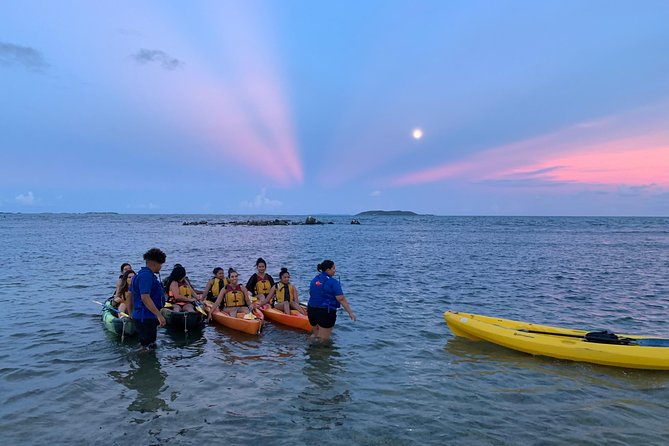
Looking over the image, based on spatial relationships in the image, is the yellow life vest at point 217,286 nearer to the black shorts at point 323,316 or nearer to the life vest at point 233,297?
the life vest at point 233,297

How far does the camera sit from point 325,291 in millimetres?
9852

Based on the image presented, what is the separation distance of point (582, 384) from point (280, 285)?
798cm

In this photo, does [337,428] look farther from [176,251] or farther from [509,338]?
[176,251]

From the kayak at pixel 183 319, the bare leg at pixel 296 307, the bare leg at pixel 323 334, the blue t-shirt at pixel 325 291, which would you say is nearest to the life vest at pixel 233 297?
the kayak at pixel 183 319

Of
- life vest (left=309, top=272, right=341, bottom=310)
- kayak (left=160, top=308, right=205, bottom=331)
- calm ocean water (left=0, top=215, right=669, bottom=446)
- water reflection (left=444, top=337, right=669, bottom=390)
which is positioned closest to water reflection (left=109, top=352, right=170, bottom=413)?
calm ocean water (left=0, top=215, right=669, bottom=446)

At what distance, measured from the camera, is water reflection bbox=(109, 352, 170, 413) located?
7082mm

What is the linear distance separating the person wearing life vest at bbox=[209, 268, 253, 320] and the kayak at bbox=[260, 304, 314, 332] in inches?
21.6

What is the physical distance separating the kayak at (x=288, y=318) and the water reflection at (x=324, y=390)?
1.19 meters

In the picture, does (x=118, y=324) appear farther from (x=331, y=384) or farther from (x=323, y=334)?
(x=331, y=384)

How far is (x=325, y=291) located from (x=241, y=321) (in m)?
2.94

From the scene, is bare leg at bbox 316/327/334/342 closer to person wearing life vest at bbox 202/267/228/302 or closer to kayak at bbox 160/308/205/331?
kayak at bbox 160/308/205/331

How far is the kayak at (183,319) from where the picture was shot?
11.2m

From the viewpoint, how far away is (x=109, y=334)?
11.1m

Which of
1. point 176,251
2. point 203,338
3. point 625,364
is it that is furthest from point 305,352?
point 176,251
